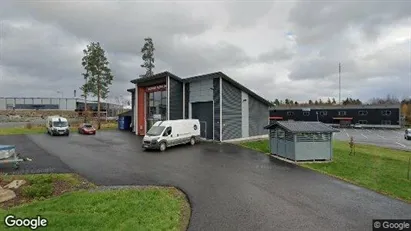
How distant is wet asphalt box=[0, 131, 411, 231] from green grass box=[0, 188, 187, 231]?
841mm

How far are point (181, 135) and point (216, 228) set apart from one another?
57.6 feet

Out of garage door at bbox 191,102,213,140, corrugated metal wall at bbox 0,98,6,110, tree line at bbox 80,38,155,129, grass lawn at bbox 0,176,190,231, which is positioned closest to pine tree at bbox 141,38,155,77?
tree line at bbox 80,38,155,129

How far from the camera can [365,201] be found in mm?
10383

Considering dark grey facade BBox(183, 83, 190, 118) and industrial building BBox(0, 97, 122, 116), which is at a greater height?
industrial building BBox(0, 97, 122, 116)

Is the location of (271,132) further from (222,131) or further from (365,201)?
(365,201)

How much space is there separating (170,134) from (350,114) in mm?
52859

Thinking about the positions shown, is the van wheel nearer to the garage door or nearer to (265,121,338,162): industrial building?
the garage door

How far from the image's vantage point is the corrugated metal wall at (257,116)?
31458mm

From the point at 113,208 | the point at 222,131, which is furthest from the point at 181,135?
the point at 113,208

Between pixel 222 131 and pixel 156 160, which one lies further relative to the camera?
pixel 222 131

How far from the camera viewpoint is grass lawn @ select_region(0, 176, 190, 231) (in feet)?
24.0

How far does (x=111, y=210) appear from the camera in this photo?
8305mm

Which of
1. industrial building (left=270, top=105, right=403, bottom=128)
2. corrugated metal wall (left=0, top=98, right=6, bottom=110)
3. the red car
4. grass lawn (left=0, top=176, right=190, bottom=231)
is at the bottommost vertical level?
grass lawn (left=0, top=176, right=190, bottom=231)

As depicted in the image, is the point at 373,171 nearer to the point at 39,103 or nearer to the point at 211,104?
the point at 211,104
